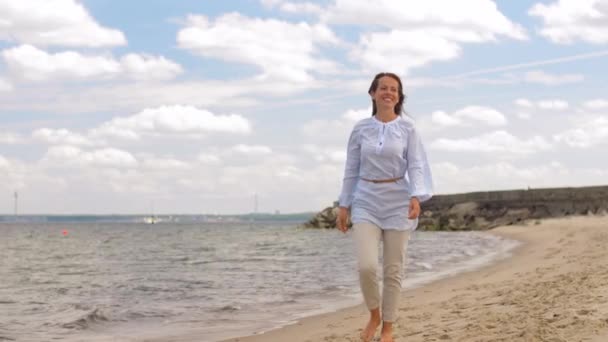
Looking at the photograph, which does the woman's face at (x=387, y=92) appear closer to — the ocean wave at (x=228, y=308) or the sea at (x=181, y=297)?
the sea at (x=181, y=297)

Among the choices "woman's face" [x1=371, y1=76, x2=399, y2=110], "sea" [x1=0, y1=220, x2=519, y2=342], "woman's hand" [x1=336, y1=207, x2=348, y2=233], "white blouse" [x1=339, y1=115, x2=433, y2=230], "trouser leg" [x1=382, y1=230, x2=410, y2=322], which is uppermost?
"woman's face" [x1=371, y1=76, x2=399, y2=110]

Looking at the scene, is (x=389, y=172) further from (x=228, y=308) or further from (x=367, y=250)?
(x=228, y=308)

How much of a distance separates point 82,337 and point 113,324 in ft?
4.07

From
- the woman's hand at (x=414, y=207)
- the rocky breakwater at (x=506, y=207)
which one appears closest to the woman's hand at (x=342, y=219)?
the woman's hand at (x=414, y=207)

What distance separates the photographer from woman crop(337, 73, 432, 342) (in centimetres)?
554

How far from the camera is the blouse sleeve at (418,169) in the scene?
5.52 meters

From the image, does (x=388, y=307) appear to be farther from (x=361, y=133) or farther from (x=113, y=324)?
(x=113, y=324)

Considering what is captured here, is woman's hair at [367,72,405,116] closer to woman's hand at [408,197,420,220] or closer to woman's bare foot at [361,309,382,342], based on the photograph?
woman's hand at [408,197,420,220]

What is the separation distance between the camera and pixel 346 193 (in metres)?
5.79

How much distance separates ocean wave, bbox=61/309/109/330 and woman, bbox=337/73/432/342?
5.96 meters

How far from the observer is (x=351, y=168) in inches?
228

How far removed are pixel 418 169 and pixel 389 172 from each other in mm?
217

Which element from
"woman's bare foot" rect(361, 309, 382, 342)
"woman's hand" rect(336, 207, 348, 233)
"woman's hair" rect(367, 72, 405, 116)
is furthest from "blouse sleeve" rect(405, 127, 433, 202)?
"woman's bare foot" rect(361, 309, 382, 342)

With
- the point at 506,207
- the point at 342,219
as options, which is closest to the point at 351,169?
the point at 342,219
